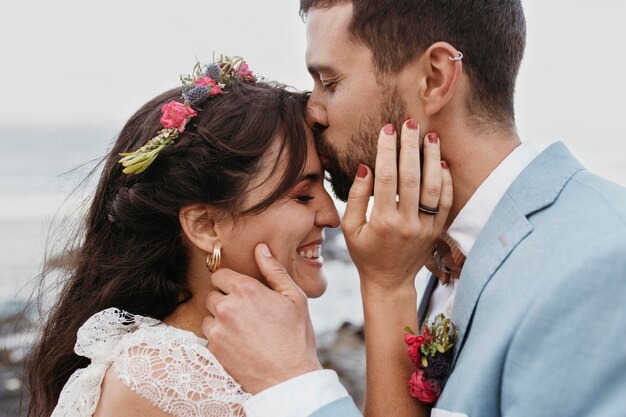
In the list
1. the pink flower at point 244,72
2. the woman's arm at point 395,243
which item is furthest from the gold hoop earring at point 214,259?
the pink flower at point 244,72

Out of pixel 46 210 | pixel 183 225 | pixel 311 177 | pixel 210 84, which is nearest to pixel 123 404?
pixel 183 225

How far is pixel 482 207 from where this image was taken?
274 centimetres

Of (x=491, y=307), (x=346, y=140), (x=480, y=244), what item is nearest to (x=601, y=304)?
(x=491, y=307)

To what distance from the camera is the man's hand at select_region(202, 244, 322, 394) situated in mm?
2619

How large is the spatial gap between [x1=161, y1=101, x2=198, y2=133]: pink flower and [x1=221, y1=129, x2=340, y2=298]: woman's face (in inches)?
14.2

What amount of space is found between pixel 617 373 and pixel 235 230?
1.54 meters

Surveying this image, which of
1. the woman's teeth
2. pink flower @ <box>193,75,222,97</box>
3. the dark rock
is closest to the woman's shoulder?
the woman's teeth

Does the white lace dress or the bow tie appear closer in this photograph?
the white lace dress

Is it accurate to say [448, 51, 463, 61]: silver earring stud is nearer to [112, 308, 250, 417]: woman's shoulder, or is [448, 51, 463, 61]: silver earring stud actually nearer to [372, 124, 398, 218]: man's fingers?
[372, 124, 398, 218]: man's fingers

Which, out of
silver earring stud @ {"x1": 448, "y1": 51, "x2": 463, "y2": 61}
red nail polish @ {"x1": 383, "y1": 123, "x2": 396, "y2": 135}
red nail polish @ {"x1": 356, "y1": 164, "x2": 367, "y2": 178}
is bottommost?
red nail polish @ {"x1": 356, "y1": 164, "x2": 367, "y2": 178}

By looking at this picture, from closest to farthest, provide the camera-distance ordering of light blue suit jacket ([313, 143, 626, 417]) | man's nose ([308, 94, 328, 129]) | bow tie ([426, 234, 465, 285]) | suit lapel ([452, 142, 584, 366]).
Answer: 1. light blue suit jacket ([313, 143, 626, 417])
2. suit lapel ([452, 142, 584, 366])
3. bow tie ([426, 234, 465, 285])
4. man's nose ([308, 94, 328, 129])

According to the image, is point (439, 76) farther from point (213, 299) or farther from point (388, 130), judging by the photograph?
point (213, 299)

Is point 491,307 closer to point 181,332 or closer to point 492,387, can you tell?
point 492,387

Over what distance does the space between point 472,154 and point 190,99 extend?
1.15 m
